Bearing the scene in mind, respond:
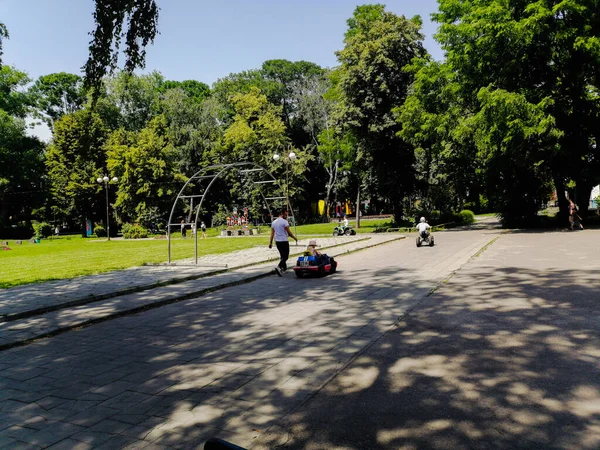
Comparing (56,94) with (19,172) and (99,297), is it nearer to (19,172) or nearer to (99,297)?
(19,172)

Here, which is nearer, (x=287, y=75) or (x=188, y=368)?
(x=188, y=368)

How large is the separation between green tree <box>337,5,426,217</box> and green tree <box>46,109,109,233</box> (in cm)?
3226

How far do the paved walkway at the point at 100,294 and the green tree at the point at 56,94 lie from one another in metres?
55.1

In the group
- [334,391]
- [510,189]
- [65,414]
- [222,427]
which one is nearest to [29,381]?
[65,414]

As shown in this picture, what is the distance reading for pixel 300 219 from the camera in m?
57.9

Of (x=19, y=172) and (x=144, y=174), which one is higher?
(x=19, y=172)

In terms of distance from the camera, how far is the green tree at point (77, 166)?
52.5 meters

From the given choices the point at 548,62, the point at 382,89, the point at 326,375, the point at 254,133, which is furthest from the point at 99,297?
the point at 254,133

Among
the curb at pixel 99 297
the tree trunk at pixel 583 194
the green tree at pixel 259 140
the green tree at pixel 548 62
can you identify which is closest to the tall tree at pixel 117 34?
the curb at pixel 99 297

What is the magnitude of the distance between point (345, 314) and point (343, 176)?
149 feet

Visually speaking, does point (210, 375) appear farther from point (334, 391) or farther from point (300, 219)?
point (300, 219)

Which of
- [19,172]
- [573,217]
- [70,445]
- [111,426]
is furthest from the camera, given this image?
[19,172]

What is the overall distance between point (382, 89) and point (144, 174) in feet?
89.6

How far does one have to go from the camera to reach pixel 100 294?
1033cm
